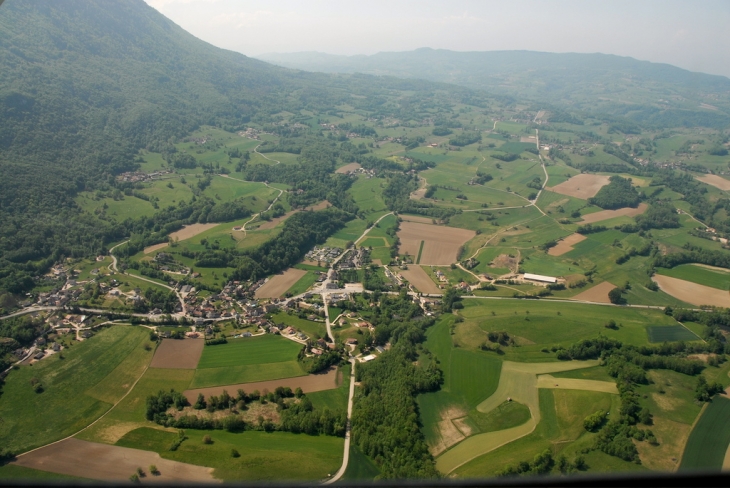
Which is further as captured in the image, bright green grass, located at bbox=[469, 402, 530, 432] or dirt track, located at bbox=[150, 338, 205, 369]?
dirt track, located at bbox=[150, 338, 205, 369]

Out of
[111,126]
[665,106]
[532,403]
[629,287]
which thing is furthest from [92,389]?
[665,106]

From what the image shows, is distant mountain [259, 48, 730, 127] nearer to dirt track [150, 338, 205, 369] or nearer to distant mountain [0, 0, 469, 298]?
distant mountain [0, 0, 469, 298]

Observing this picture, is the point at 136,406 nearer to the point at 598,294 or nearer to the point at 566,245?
the point at 598,294

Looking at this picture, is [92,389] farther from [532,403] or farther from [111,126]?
[111,126]

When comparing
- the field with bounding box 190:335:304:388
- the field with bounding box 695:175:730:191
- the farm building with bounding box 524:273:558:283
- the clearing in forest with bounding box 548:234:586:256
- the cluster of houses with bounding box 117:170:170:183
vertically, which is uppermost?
the field with bounding box 695:175:730:191

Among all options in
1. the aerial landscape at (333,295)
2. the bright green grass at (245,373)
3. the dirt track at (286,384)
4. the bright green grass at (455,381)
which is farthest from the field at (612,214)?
the bright green grass at (245,373)

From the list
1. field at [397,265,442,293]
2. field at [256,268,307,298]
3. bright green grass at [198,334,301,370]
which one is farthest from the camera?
field at [397,265,442,293]

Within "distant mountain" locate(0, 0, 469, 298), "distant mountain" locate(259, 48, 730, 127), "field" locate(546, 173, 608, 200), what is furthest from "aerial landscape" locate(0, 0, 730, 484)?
"distant mountain" locate(259, 48, 730, 127)
